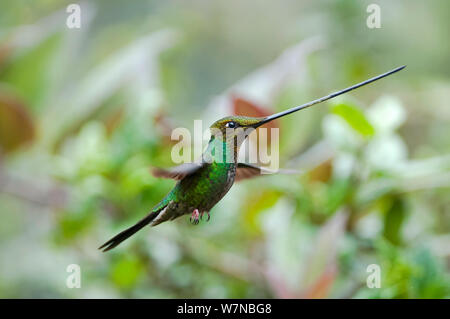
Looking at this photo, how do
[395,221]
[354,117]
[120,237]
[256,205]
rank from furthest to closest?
[256,205]
[395,221]
[354,117]
[120,237]

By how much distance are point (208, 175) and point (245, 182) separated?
0.61 m

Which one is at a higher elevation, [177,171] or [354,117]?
[354,117]

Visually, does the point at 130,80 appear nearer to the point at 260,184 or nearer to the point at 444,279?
the point at 260,184

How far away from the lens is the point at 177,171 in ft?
1.07

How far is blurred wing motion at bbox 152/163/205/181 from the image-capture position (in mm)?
325

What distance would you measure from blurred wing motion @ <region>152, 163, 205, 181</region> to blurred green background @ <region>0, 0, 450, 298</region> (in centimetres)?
33

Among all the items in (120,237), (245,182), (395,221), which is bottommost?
(120,237)

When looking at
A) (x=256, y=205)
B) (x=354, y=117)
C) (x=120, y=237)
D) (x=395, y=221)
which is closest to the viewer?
(x=120, y=237)

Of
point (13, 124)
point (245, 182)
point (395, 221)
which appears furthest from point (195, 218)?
point (13, 124)

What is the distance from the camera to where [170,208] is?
38 cm

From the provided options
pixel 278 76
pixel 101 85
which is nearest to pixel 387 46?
pixel 278 76

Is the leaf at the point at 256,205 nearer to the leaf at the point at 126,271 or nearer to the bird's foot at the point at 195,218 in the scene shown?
the leaf at the point at 126,271

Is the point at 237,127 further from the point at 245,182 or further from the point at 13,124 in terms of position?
the point at 13,124
